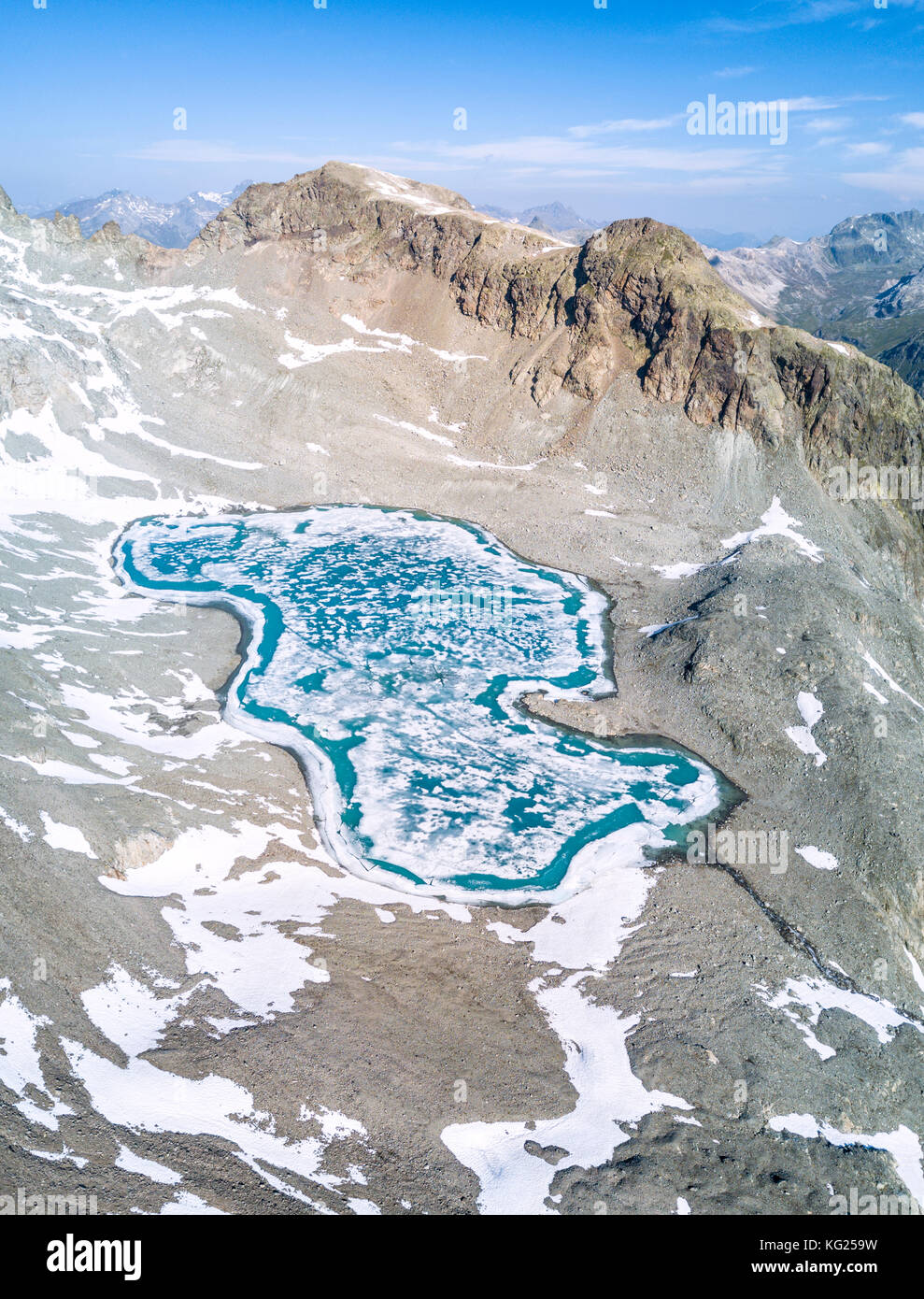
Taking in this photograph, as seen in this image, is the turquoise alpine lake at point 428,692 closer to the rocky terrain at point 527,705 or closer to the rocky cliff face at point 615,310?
the rocky terrain at point 527,705

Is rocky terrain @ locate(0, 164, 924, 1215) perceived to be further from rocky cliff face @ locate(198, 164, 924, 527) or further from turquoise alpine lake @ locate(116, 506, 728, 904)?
turquoise alpine lake @ locate(116, 506, 728, 904)

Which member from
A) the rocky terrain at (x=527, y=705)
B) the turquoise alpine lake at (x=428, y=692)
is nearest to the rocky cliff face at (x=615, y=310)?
the rocky terrain at (x=527, y=705)

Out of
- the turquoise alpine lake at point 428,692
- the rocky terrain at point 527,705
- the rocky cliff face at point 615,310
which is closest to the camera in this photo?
the rocky terrain at point 527,705

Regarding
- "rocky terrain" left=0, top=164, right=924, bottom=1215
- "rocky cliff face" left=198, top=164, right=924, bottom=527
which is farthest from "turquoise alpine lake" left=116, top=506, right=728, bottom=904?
"rocky cliff face" left=198, top=164, right=924, bottom=527

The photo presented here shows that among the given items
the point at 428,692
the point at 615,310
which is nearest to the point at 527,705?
the point at 428,692

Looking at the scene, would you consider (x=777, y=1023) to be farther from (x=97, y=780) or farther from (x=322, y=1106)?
(x=97, y=780)
